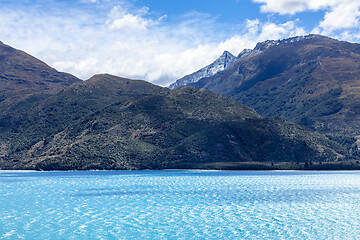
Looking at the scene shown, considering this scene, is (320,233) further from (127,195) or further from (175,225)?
(127,195)

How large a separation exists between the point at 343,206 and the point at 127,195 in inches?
2143

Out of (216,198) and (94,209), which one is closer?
(94,209)

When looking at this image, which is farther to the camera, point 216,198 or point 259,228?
point 216,198

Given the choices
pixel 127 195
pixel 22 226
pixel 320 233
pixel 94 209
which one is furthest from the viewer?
pixel 127 195

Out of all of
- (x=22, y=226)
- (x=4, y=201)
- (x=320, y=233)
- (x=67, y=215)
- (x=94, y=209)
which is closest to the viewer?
(x=320, y=233)

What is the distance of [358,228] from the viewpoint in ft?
200

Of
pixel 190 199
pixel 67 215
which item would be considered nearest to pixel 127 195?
pixel 190 199

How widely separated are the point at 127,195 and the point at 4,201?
30501 millimetres

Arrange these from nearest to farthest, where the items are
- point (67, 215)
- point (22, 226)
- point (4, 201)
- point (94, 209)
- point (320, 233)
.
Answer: point (320, 233), point (22, 226), point (67, 215), point (94, 209), point (4, 201)

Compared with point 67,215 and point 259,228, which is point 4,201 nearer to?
point 67,215

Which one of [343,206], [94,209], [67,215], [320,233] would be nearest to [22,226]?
[67,215]

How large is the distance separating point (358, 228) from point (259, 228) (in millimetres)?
14924

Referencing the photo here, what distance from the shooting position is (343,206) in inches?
3290

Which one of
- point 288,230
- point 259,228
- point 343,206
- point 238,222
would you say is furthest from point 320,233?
point 343,206
